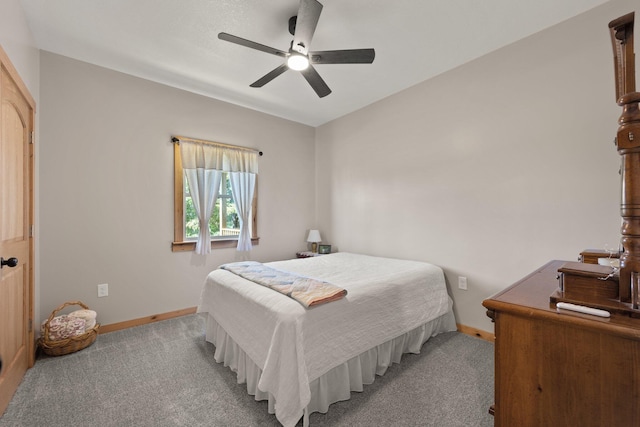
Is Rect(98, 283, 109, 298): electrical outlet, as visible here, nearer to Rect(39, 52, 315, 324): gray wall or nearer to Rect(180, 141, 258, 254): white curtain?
Rect(39, 52, 315, 324): gray wall

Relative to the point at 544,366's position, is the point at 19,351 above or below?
below

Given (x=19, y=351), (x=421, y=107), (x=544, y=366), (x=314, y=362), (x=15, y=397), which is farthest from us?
(x=421, y=107)

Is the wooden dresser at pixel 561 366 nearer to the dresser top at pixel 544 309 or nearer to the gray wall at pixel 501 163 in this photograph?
the dresser top at pixel 544 309

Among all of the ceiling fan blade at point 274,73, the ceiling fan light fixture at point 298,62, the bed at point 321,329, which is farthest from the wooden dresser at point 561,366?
the ceiling fan blade at point 274,73

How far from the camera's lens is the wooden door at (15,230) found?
1628 millimetres

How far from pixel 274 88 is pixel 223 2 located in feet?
4.19

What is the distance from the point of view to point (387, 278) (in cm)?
227

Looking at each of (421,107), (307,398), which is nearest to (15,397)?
(307,398)

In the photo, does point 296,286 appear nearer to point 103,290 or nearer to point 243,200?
point 243,200

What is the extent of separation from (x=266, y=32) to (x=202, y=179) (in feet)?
5.87

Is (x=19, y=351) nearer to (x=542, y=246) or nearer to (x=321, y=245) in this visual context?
(x=321, y=245)

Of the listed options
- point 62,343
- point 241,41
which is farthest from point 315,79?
point 62,343

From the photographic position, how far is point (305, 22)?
1.78 m

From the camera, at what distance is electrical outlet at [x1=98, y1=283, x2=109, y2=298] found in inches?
108
